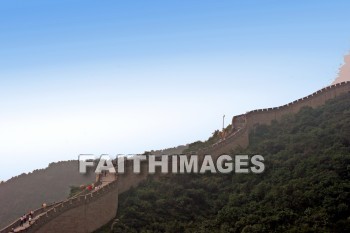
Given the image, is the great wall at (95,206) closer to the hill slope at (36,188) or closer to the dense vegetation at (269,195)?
the dense vegetation at (269,195)

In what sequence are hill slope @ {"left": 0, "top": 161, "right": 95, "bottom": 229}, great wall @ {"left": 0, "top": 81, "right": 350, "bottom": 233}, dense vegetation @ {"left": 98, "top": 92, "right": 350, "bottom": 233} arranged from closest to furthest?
dense vegetation @ {"left": 98, "top": 92, "right": 350, "bottom": 233} < great wall @ {"left": 0, "top": 81, "right": 350, "bottom": 233} < hill slope @ {"left": 0, "top": 161, "right": 95, "bottom": 229}

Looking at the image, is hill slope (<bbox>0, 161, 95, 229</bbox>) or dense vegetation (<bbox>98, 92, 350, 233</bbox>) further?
hill slope (<bbox>0, 161, 95, 229</bbox>)

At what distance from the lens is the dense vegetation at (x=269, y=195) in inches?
1196

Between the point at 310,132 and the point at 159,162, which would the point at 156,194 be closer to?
the point at 159,162

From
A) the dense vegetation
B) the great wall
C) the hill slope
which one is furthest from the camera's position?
the hill slope

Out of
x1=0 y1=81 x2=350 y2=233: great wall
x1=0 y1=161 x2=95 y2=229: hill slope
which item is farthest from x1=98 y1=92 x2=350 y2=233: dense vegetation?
x1=0 y1=161 x2=95 y2=229: hill slope

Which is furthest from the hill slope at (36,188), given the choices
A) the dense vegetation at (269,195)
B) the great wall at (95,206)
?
the dense vegetation at (269,195)

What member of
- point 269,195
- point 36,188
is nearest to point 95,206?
point 269,195

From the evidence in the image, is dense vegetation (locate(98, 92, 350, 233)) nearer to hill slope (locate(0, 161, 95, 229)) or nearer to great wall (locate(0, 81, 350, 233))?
great wall (locate(0, 81, 350, 233))

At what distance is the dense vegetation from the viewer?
3038 centimetres

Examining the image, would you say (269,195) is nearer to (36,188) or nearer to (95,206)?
(95,206)

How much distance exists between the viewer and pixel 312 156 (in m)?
38.7

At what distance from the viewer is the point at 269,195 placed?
34.3 m

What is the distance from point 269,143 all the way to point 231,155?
9.97ft
